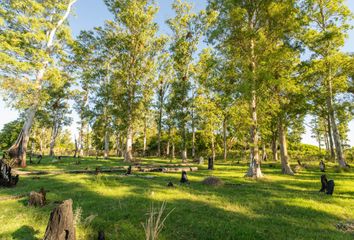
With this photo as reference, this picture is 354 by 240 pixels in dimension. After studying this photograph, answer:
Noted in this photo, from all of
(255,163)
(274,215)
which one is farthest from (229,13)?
(274,215)

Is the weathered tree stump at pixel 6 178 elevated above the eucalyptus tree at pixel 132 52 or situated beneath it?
situated beneath

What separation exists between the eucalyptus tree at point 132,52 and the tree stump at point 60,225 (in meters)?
23.8

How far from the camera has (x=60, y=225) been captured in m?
4.40

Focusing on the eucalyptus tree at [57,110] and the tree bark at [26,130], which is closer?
the tree bark at [26,130]

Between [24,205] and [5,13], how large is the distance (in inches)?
785

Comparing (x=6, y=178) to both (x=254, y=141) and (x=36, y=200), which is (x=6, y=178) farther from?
(x=254, y=141)

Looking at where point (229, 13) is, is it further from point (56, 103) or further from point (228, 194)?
point (56, 103)

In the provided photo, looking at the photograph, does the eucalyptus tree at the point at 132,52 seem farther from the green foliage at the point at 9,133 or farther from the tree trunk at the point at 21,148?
the green foliage at the point at 9,133

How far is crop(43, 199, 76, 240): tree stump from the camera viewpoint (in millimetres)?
4348

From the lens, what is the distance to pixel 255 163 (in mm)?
15852

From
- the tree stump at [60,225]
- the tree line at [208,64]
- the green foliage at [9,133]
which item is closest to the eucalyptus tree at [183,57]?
the tree line at [208,64]

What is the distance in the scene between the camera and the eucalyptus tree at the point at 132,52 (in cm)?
2856

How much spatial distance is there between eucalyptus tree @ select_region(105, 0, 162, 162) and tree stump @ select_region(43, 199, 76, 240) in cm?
2379

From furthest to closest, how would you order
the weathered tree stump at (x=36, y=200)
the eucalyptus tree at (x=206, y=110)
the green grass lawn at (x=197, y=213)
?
1. the eucalyptus tree at (x=206, y=110)
2. the weathered tree stump at (x=36, y=200)
3. the green grass lawn at (x=197, y=213)
